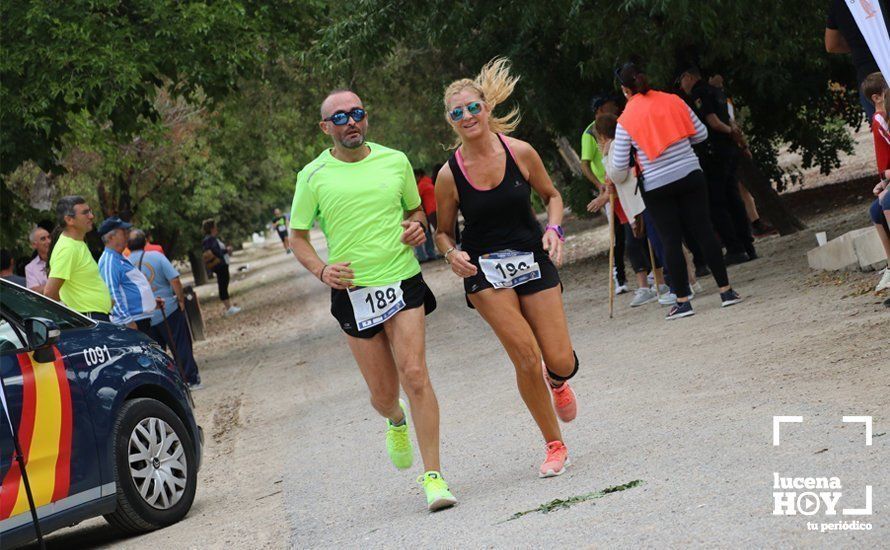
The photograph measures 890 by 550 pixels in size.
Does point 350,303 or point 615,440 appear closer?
point 350,303

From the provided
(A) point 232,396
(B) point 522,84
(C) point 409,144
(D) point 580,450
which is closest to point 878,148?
(D) point 580,450

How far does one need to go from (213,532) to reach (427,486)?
4.85 ft

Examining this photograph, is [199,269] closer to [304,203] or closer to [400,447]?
[400,447]

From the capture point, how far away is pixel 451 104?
24.3 feet

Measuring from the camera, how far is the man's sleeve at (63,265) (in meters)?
11.6

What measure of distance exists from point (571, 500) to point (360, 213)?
1.87 m

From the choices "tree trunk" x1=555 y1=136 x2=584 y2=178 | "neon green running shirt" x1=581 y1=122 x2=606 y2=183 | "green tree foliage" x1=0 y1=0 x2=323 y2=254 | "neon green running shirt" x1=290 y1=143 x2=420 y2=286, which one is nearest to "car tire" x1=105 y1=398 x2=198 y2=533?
"neon green running shirt" x1=290 y1=143 x2=420 y2=286

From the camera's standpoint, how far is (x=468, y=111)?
7.38 meters

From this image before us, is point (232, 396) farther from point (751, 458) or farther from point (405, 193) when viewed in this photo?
point (751, 458)

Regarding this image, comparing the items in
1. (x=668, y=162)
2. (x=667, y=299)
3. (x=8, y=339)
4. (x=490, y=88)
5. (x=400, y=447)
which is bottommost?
(x=667, y=299)

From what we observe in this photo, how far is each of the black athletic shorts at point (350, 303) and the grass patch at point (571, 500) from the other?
1360 millimetres

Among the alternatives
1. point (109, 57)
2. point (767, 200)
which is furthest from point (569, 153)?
point (109, 57)

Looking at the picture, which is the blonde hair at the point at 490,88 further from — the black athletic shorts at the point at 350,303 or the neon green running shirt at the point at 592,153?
the neon green running shirt at the point at 592,153

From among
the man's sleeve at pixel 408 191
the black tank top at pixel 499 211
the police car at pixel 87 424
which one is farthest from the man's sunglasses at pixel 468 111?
the police car at pixel 87 424
